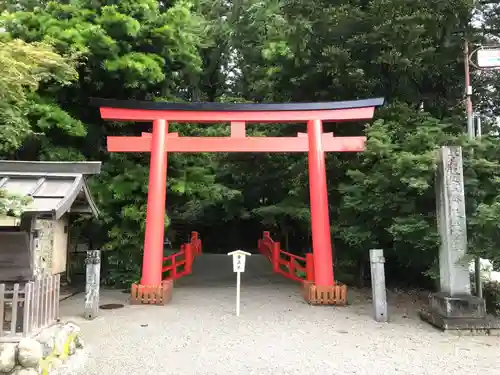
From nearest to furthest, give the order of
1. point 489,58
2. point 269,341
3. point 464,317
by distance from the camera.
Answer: point 269,341
point 464,317
point 489,58

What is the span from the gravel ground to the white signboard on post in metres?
5.41

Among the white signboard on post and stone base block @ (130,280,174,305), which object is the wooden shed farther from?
the white signboard on post

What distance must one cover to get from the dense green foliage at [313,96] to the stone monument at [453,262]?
11.5 inches

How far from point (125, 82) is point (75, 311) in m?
6.17

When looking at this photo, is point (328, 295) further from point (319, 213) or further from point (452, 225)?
point (452, 225)

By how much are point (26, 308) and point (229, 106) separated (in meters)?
6.33

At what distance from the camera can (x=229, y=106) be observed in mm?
9555

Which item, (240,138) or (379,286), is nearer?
(379,286)

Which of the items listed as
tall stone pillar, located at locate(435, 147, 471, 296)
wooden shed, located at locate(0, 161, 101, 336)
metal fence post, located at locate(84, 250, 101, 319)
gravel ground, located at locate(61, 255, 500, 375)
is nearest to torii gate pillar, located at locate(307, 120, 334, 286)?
gravel ground, located at locate(61, 255, 500, 375)

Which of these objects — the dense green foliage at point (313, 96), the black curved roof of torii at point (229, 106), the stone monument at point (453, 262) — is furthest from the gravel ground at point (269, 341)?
the black curved roof of torii at point (229, 106)

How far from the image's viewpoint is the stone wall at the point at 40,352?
3.91 metres

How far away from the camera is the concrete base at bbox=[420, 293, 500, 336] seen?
6.76 m

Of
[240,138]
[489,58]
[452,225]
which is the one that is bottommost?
[452,225]

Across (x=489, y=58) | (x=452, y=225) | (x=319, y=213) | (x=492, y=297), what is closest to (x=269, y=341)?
(x=319, y=213)
